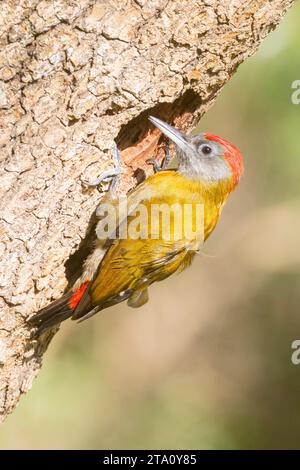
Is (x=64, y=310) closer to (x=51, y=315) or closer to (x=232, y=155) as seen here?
(x=51, y=315)

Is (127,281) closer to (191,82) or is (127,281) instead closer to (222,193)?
(222,193)

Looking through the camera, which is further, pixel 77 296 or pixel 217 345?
pixel 217 345

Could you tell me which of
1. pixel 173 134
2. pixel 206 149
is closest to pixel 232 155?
pixel 206 149

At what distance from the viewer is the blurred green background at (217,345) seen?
23.7 ft

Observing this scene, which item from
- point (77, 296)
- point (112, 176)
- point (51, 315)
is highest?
point (112, 176)

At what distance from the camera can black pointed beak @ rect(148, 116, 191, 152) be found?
168 inches

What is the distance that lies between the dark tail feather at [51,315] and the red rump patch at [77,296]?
0.12 feet

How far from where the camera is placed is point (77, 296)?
14.1 ft

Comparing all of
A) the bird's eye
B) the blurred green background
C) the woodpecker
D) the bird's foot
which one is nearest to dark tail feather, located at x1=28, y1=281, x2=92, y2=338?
the woodpecker

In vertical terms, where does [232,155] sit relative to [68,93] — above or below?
above

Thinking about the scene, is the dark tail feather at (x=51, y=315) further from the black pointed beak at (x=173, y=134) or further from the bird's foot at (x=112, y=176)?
the black pointed beak at (x=173, y=134)

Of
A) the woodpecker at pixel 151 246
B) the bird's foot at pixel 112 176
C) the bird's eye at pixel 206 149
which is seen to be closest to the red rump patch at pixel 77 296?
the woodpecker at pixel 151 246

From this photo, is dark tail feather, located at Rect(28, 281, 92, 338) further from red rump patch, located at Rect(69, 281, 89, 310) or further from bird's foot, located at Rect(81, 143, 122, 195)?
bird's foot, located at Rect(81, 143, 122, 195)

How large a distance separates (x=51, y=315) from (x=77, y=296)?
214 millimetres
